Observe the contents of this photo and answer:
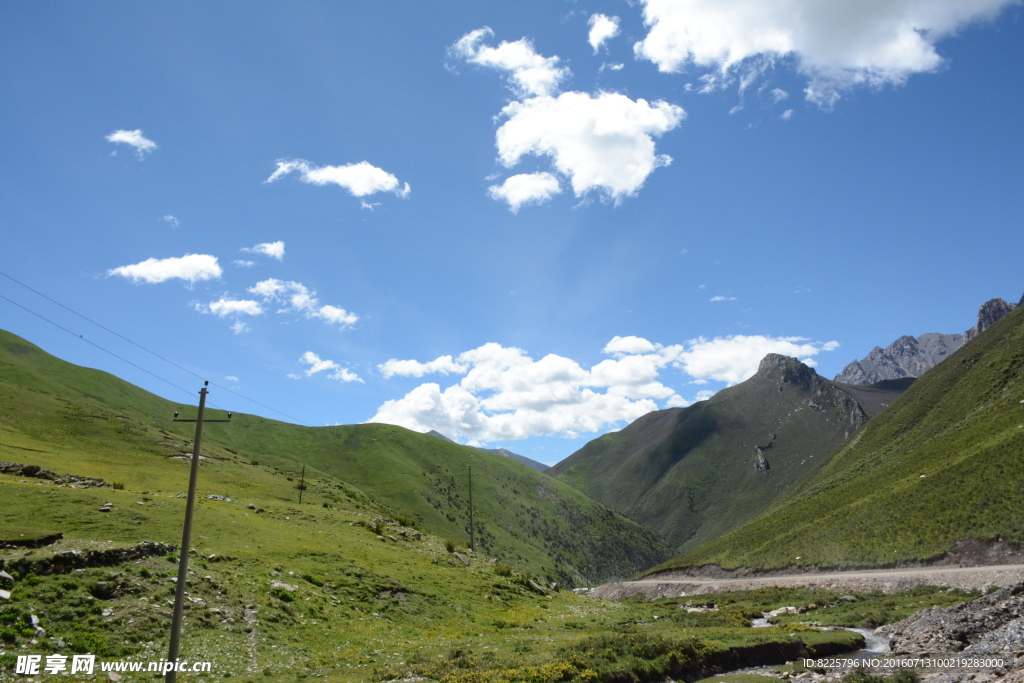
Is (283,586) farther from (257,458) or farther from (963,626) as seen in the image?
→ (257,458)

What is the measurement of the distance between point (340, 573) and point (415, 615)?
6709 mm

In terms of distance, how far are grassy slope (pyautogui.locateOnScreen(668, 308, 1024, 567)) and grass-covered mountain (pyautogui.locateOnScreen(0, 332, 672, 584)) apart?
53.6 metres

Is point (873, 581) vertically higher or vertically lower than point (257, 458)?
lower

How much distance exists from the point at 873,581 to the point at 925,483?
32253 millimetres

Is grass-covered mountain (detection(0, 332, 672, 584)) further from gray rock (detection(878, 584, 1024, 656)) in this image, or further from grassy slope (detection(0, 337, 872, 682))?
gray rock (detection(878, 584, 1024, 656))

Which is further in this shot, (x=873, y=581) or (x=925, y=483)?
(x=925, y=483)

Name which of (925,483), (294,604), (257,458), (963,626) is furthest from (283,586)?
(257,458)

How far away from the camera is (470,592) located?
44469mm

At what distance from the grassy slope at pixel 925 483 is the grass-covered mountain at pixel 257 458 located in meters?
A: 53.6

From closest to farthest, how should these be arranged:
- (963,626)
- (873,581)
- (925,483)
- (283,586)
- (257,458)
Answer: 1. (283,586)
2. (963,626)
3. (873,581)
4. (925,483)
5. (257,458)

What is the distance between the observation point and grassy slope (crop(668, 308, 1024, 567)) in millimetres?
71188

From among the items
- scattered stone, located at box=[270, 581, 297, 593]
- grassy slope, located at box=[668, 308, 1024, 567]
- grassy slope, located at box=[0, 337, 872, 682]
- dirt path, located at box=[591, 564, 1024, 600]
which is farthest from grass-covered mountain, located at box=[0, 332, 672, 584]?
grassy slope, located at box=[668, 308, 1024, 567]

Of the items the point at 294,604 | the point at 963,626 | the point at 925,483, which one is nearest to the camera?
the point at 294,604

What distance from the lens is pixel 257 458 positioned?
12725cm
